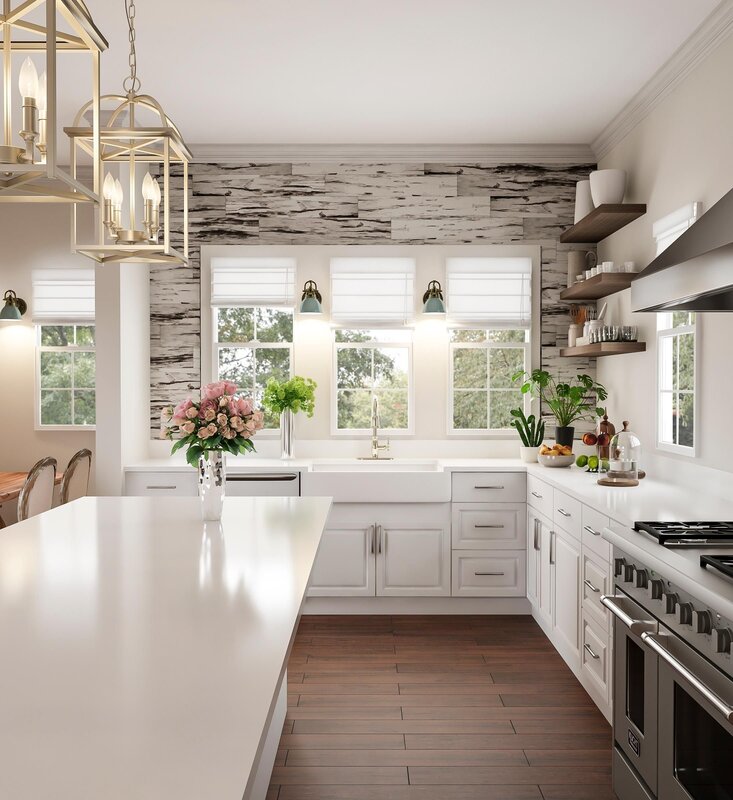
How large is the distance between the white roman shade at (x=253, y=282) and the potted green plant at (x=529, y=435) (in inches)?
70.2

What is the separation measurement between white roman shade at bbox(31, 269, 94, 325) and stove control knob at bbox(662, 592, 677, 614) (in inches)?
190

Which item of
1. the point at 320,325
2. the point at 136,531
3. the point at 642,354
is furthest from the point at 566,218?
the point at 136,531

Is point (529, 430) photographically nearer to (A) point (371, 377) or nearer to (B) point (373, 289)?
(A) point (371, 377)

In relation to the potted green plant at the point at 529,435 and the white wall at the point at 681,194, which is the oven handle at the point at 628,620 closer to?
the white wall at the point at 681,194

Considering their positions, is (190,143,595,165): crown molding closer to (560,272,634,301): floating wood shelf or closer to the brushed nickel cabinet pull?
(560,272,634,301): floating wood shelf

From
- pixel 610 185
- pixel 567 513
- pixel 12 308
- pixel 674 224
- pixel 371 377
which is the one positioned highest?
pixel 610 185

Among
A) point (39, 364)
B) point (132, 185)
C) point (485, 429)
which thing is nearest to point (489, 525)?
point (485, 429)

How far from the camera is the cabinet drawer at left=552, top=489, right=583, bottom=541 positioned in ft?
10.9

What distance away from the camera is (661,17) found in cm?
316

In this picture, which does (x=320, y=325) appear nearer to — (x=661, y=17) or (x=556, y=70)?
(x=556, y=70)

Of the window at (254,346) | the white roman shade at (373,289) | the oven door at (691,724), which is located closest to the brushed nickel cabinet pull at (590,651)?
the oven door at (691,724)

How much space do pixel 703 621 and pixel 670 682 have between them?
279mm

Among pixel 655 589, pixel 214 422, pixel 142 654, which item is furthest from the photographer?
pixel 214 422

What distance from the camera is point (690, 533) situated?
2273mm
